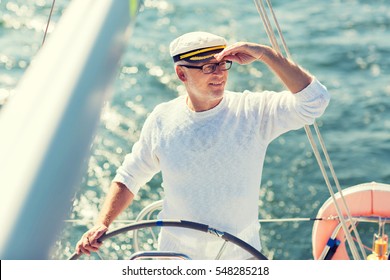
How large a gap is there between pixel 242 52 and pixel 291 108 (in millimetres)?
239

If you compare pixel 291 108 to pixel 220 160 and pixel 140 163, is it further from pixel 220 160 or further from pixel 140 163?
pixel 140 163

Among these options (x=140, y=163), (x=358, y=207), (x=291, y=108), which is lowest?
(x=358, y=207)

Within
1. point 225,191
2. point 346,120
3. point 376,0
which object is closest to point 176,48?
point 225,191

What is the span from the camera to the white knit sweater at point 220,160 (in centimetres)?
226

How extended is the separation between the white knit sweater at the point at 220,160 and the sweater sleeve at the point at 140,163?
0.08 meters

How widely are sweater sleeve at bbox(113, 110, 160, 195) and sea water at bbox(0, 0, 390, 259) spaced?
2.78 meters

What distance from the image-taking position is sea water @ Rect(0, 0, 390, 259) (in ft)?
20.7

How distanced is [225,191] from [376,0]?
26.9 feet

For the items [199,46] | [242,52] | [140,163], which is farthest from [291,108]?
[140,163]

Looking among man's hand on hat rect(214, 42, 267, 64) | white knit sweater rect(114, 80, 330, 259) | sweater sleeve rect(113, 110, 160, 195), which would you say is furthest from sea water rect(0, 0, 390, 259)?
man's hand on hat rect(214, 42, 267, 64)

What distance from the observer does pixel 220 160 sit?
2.28 m

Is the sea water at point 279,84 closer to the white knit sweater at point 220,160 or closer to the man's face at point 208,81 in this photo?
the white knit sweater at point 220,160

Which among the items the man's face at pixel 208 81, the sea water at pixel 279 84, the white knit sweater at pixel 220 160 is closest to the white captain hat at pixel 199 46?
the man's face at pixel 208 81

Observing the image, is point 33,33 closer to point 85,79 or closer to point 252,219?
point 252,219
